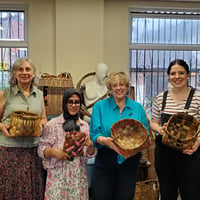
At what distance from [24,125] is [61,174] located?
40cm

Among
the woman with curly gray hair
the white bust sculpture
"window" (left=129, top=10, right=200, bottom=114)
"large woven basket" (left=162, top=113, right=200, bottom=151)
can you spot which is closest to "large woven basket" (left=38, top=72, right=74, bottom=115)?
the white bust sculpture

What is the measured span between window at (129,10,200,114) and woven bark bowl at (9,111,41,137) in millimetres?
2637

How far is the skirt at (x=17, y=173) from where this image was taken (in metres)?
1.89

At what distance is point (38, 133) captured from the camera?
1789 millimetres

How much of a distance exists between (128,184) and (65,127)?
1.83 ft

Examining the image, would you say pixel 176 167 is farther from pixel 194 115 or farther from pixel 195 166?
pixel 194 115

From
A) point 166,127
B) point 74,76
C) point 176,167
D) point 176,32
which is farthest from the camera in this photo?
point 176,32

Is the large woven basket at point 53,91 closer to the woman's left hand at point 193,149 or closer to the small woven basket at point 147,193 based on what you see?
the small woven basket at point 147,193

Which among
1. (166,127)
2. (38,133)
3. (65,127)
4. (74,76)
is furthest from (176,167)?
(74,76)

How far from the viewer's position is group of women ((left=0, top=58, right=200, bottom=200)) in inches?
69.3

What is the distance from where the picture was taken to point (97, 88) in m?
3.47

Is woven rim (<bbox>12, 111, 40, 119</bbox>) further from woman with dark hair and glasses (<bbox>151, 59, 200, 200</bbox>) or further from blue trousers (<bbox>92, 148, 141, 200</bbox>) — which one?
woman with dark hair and glasses (<bbox>151, 59, 200, 200</bbox>)

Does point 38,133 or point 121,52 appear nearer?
point 38,133

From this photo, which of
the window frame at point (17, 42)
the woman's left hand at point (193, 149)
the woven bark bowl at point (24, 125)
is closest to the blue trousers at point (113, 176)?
the woman's left hand at point (193, 149)
